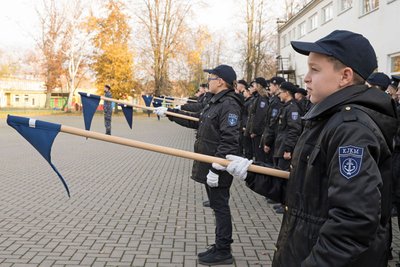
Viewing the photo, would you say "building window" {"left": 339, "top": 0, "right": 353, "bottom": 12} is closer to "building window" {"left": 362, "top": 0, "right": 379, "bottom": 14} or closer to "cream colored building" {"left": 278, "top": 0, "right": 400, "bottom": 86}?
"cream colored building" {"left": 278, "top": 0, "right": 400, "bottom": 86}

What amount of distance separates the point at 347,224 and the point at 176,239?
3.72m

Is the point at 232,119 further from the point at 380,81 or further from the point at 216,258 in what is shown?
the point at 380,81

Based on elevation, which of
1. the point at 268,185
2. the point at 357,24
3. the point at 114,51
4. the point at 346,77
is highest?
the point at 114,51

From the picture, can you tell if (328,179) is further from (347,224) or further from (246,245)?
(246,245)

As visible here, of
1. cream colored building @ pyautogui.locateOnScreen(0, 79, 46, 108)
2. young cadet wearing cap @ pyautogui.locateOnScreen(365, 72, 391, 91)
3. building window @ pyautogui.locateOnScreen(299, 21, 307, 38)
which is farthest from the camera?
cream colored building @ pyautogui.locateOnScreen(0, 79, 46, 108)

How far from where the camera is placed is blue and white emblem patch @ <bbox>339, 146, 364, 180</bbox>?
169 centimetres

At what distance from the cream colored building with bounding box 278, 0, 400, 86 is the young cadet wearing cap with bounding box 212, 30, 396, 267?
46.9 feet

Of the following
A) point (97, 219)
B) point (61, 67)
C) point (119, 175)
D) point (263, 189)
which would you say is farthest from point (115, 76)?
point (263, 189)

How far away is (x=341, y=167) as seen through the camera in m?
1.72

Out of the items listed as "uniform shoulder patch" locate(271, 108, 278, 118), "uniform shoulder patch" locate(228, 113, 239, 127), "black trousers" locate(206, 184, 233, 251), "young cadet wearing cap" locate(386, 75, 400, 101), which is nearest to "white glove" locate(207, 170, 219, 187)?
→ "black trousers" locate(206, 184, 233, 251)

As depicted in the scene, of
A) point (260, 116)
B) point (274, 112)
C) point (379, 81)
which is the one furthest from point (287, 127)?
point (260, 116)

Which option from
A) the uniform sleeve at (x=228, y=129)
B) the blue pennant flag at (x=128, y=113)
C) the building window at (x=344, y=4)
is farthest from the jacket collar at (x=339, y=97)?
the building window at (x=344, y=4)

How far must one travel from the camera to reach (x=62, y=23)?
135ft

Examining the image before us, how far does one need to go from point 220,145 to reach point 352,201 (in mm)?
2757
